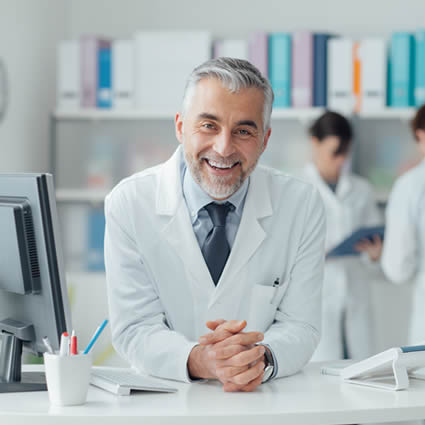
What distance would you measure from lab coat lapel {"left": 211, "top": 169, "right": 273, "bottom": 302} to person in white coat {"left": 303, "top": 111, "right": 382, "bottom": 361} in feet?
5.36

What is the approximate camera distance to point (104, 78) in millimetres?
3904

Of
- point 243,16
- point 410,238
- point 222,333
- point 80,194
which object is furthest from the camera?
point 243,16

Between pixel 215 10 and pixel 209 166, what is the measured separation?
266cm

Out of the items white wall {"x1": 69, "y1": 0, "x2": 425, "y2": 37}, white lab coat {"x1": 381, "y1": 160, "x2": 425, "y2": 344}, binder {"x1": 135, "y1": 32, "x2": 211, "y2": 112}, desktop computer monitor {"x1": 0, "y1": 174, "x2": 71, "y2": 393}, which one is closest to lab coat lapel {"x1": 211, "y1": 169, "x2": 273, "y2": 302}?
desktop computer monitor {"x1": 0, "y1": 174, "x2": 71, "y2": 393}

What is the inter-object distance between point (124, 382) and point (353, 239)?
2.00 meters

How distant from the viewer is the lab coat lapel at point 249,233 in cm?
174

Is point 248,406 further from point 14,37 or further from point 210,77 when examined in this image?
point 14,37

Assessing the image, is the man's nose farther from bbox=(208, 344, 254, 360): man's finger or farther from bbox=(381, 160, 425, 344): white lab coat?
bbox=(381, 160, 425, 344): white lab coat

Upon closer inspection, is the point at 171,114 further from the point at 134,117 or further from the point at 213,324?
the point at 213,324

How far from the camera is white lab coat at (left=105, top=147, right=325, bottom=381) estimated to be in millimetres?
1704

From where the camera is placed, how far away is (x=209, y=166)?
170 centimetres

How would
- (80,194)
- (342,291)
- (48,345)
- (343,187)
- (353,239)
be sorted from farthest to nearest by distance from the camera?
1. (80,194)
2. (343,187)
3. (342,291)
4. (353,239)
5. (48,345)

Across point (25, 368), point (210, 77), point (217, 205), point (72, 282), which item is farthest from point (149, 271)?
point (72, 282)

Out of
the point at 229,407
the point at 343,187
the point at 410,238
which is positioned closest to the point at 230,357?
the point at 229,407
